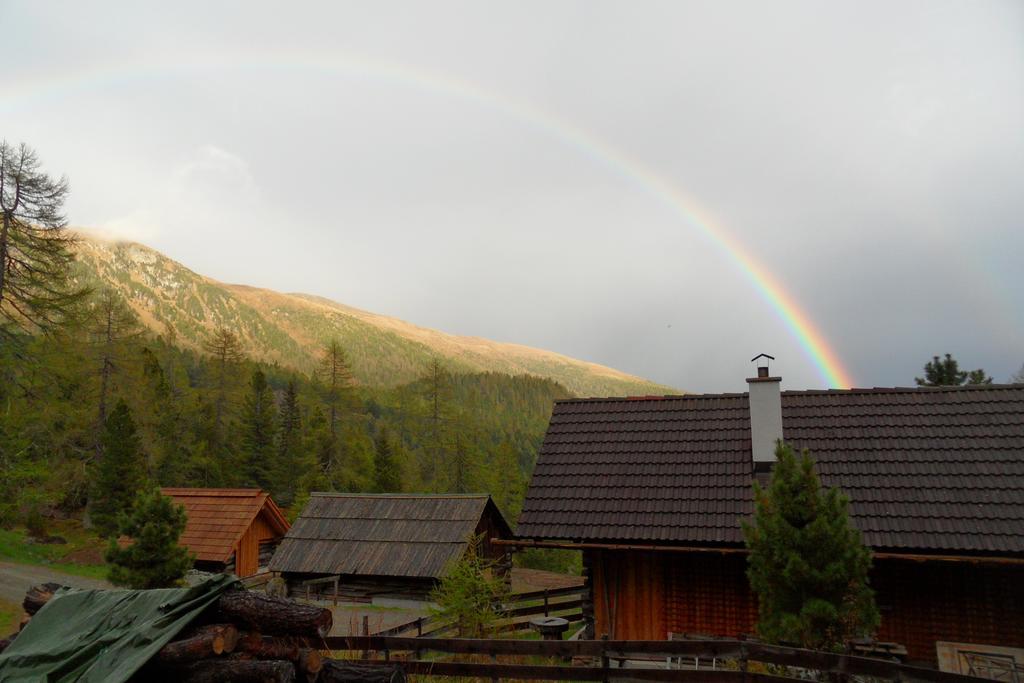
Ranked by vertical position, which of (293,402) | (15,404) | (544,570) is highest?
(293,402)

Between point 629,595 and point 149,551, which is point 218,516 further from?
point 629,595

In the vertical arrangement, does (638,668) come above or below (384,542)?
below

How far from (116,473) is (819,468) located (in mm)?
32819

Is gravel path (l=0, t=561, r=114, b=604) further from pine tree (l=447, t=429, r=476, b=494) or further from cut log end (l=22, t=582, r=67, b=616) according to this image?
pine tree (l=447, t=429, r=476, b=494)

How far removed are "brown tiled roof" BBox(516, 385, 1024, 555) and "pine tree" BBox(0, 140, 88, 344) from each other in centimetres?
1873

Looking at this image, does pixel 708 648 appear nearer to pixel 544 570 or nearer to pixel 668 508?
pixel 668 508

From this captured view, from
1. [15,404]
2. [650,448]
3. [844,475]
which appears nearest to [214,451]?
[15,404]

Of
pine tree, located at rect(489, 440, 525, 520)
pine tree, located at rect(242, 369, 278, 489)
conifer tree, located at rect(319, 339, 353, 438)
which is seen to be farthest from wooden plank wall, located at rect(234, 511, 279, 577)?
conifer tree, located at rect(319, 339, 353, 438)

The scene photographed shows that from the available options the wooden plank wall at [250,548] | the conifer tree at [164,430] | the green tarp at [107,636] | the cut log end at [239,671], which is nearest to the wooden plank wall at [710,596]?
the cut log end at [239,671]

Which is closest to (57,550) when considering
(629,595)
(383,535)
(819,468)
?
(383,535)

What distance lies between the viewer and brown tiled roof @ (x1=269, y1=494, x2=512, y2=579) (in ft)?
80.5

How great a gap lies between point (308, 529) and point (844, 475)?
21054 mm

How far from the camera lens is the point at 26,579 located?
905 inches

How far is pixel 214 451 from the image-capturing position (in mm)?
47219
